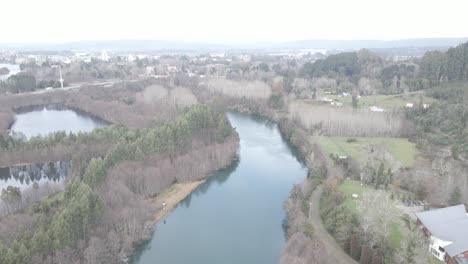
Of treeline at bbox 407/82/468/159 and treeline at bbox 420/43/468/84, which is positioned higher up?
treeline at bbox 420/43/468/84

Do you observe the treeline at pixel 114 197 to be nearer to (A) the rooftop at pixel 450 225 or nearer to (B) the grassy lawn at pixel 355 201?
(B) the grassy lawn at pixel 355 201

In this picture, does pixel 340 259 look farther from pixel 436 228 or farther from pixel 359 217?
pixel 436 228

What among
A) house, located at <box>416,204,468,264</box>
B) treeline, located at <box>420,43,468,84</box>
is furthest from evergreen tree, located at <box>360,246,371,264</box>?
treeline, located at <box>420,43,468,84</box>

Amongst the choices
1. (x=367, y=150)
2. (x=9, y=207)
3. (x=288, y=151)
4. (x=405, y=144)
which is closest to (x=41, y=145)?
(x=9, y=207)

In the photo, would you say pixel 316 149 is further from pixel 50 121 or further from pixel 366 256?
pixel 50 121

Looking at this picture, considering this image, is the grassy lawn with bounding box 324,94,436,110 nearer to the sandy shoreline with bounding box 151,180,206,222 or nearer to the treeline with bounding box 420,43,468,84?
the treeline with bounding box 420,43,468,84

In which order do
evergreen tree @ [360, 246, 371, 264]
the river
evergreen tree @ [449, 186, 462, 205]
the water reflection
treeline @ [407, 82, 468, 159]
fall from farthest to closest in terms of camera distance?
treeline @ [407, 82, 468, 159]
the water reflection
evergreen tree @ [449, 186, 462, 205]
the river
evergreen tree @ [360, 246, 371, 264]
